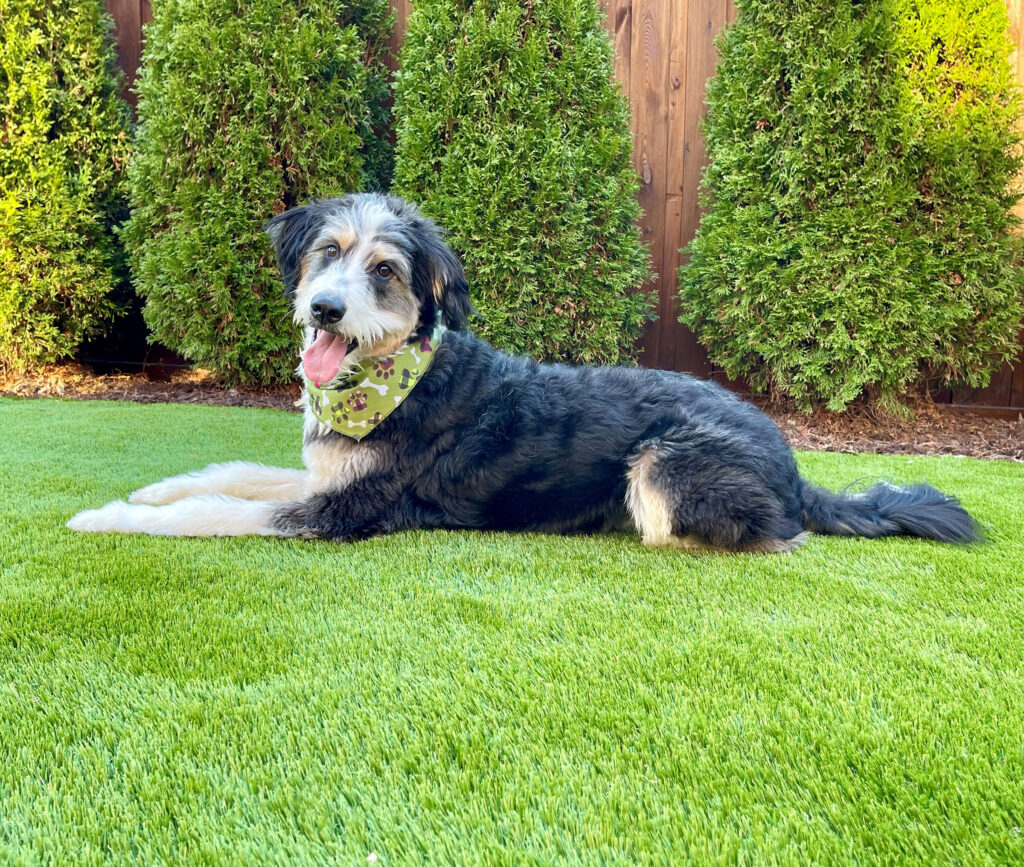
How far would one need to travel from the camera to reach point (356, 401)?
3254 millimetres

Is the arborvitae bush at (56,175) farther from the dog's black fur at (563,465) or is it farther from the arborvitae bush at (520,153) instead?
the dog's black fur at (563,465)

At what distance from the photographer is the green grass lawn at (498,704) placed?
1287 mm

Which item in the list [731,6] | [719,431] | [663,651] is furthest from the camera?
[731,6]

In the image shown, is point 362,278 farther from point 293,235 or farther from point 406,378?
point 293,235

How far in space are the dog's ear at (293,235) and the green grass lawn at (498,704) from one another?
4.54 ft

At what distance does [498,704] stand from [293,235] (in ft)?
8.68

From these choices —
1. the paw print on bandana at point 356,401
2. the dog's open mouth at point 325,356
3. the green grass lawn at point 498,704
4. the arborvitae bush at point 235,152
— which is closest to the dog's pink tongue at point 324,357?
the dog's open mouth at point 325,356

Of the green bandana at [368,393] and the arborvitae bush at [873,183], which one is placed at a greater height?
the arborvitae bush at [873,183]

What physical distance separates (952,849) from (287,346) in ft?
21.3

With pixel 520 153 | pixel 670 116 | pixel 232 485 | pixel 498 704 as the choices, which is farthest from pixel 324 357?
pixel 670 116

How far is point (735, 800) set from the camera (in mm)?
1388

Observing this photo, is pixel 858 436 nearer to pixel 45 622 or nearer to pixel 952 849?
pixel 952 849

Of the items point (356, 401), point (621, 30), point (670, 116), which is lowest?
point (356, 401)

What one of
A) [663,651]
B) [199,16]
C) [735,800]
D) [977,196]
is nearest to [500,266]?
[199,16]
